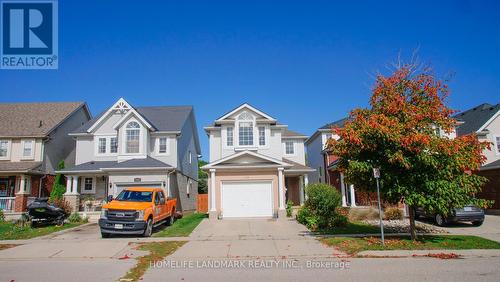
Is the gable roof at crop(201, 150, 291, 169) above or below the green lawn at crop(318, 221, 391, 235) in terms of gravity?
above

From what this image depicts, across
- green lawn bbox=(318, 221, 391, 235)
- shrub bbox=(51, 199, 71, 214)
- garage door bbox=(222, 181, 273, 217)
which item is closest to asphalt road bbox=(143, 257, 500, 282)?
green lawn bbox=(318, 221, 391, 235)

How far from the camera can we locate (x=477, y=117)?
94.1 ft

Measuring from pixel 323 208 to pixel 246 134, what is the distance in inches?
365

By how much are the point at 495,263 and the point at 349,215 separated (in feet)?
35.8

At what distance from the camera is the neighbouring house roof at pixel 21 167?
24484mm

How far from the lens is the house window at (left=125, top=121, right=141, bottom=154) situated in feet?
78.9

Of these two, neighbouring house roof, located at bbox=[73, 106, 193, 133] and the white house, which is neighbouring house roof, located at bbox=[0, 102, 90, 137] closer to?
neighbouring house roof, located at bbox=[73, 106, 193, 133]

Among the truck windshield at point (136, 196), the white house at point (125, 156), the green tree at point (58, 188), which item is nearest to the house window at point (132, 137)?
the white house at point (125, 156)

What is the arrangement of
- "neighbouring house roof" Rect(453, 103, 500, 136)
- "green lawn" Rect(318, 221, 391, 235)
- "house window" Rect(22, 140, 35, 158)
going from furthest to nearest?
"neighbouring house roof" Rect(453, 103, 500, 136), "house window" Rect(22, 140, 35, 158), "green lawn" Rect(318, 221, 391, 235)

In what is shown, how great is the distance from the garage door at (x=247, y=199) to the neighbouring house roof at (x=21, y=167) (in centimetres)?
1447

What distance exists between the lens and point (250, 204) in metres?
21.7

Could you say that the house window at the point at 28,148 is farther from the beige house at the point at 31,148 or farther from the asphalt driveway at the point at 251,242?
the asphalt driveway at the point at 251,242

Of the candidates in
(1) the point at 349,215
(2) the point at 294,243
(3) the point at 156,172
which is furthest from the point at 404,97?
(3) the point at 156,172

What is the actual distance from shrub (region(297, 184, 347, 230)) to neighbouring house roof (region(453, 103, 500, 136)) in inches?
626
